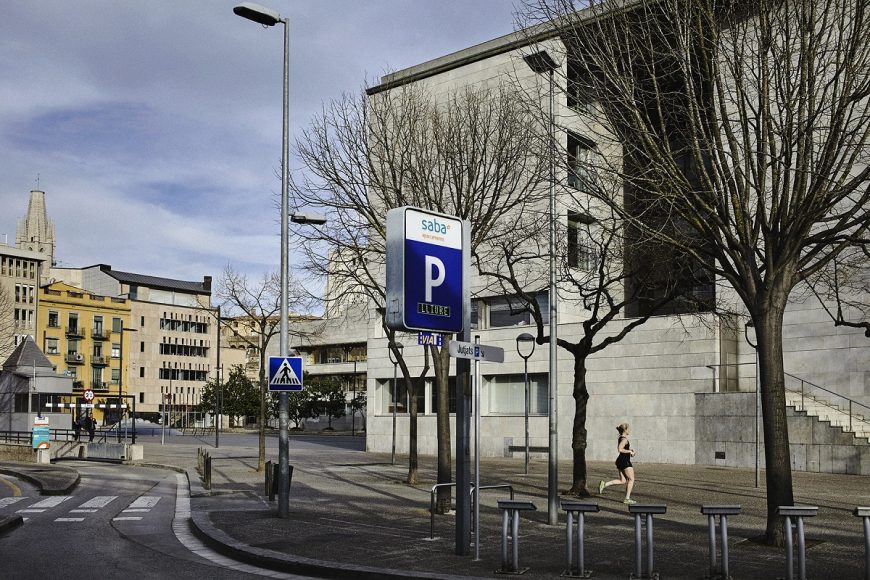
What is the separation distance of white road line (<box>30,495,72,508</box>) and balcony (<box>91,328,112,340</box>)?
99360mm

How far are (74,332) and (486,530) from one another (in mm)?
109341

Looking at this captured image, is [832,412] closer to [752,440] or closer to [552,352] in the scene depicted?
[752,440]

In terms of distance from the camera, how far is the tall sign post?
39.2 ft

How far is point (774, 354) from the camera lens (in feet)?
44.6

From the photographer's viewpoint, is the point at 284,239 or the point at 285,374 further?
the point at 284,239

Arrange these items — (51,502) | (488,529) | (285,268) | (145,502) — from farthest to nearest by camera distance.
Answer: (51,502) < (145,502) < (285,268) < (488,529)

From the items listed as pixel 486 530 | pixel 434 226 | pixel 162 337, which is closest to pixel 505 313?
pixel 486 530

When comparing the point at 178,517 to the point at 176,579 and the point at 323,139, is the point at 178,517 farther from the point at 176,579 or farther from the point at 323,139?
the point at 323,139

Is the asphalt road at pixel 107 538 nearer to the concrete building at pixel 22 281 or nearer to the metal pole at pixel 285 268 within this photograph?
the metal pole at pixel 285 268

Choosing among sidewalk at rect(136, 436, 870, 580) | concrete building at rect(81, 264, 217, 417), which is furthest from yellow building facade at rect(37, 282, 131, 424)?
sidewalk at rect(136, 436, 870, 580)

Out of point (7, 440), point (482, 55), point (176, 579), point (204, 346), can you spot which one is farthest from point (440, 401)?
point (204, 346)

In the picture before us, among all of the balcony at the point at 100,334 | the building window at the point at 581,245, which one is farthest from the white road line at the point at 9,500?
the balcony at the point at 100,334

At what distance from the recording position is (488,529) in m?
15.5

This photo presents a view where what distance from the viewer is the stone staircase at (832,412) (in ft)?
107
